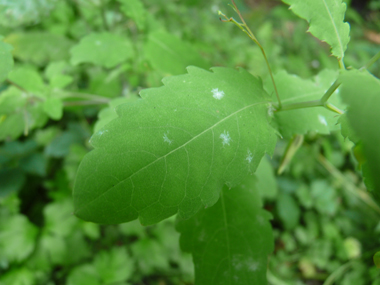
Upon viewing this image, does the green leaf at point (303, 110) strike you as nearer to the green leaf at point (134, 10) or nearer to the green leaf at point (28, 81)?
the green leaf at point (134, 10)

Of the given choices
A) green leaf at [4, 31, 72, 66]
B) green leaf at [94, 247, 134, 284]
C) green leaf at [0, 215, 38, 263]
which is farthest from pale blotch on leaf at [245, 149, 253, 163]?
green leaf at [4, 31, 72, 66]

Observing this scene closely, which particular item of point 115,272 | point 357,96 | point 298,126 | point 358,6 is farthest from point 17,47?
point 358,6

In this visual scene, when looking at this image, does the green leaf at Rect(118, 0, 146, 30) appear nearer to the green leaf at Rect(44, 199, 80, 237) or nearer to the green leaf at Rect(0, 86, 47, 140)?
the green leaf at Rect(0, 86, 47, 140)

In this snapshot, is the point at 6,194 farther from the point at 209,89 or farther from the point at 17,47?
the point at 209,89

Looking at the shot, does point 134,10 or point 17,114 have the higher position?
point 134,10

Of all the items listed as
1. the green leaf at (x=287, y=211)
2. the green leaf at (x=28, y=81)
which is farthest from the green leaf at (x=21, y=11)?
the green leaf at (x=287, y=211)

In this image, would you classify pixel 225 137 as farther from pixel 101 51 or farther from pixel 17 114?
pixel 17 114

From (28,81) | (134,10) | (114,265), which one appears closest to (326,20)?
(134,10)

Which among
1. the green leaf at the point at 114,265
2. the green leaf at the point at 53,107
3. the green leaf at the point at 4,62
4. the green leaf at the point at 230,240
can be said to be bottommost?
the green leaf at the point at 114,265
